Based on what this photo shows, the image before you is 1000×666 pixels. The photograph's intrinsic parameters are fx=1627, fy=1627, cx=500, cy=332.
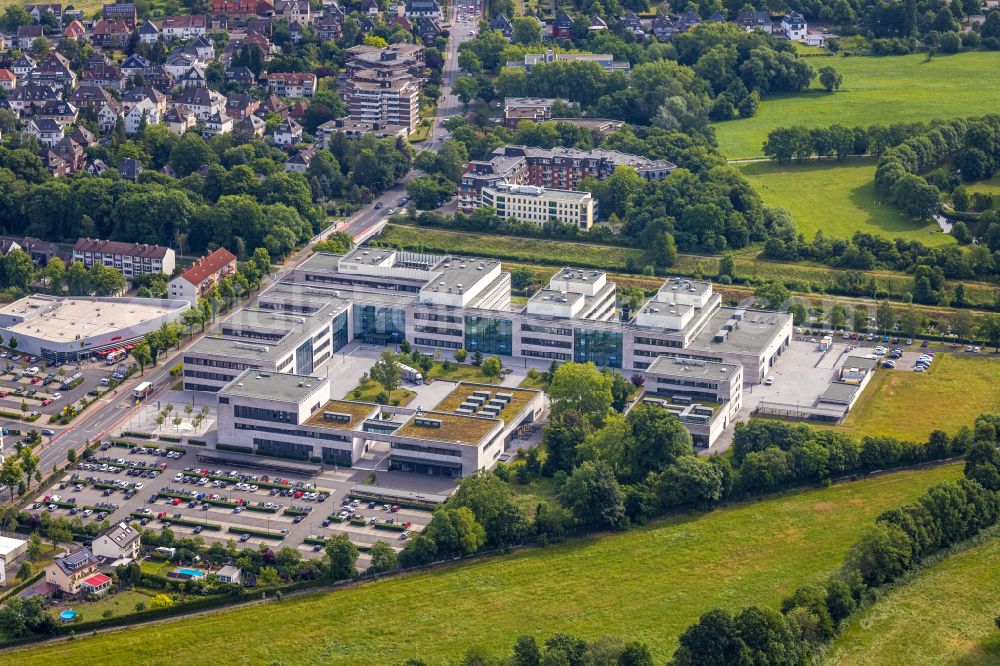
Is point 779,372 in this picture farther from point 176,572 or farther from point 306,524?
point 176,572

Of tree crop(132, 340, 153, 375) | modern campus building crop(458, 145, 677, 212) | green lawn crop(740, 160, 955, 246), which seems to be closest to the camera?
tree crop(132, 340, 153, 375)

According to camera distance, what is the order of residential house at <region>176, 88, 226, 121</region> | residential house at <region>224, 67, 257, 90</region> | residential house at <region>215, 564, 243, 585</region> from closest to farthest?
1. residential house at <region>215, 564, 243, 585</region>
2. residential house at <region>176, 88, 226, 121</region>
3. residential house at <region>224, 67, 257, 90</region>

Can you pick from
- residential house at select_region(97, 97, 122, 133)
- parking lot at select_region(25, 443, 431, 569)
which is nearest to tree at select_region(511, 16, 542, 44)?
residential house at select_region(97, 97, 122, 133)

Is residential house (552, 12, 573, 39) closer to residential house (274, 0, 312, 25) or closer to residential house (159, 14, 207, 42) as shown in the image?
residential house (274, 0, 312, 25)

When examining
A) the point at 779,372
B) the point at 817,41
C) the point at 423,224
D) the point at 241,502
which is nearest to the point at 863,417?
the point at 779,372

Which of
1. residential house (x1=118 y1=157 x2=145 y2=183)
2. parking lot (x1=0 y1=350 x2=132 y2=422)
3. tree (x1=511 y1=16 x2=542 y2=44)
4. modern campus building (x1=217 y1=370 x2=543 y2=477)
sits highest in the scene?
tree (x1=511 y1=16 x2=542 y2=44)

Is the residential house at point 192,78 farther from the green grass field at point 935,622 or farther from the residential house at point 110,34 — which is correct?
the green grass field at point 935,622

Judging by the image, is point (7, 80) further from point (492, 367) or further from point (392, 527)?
point (392, 527)
